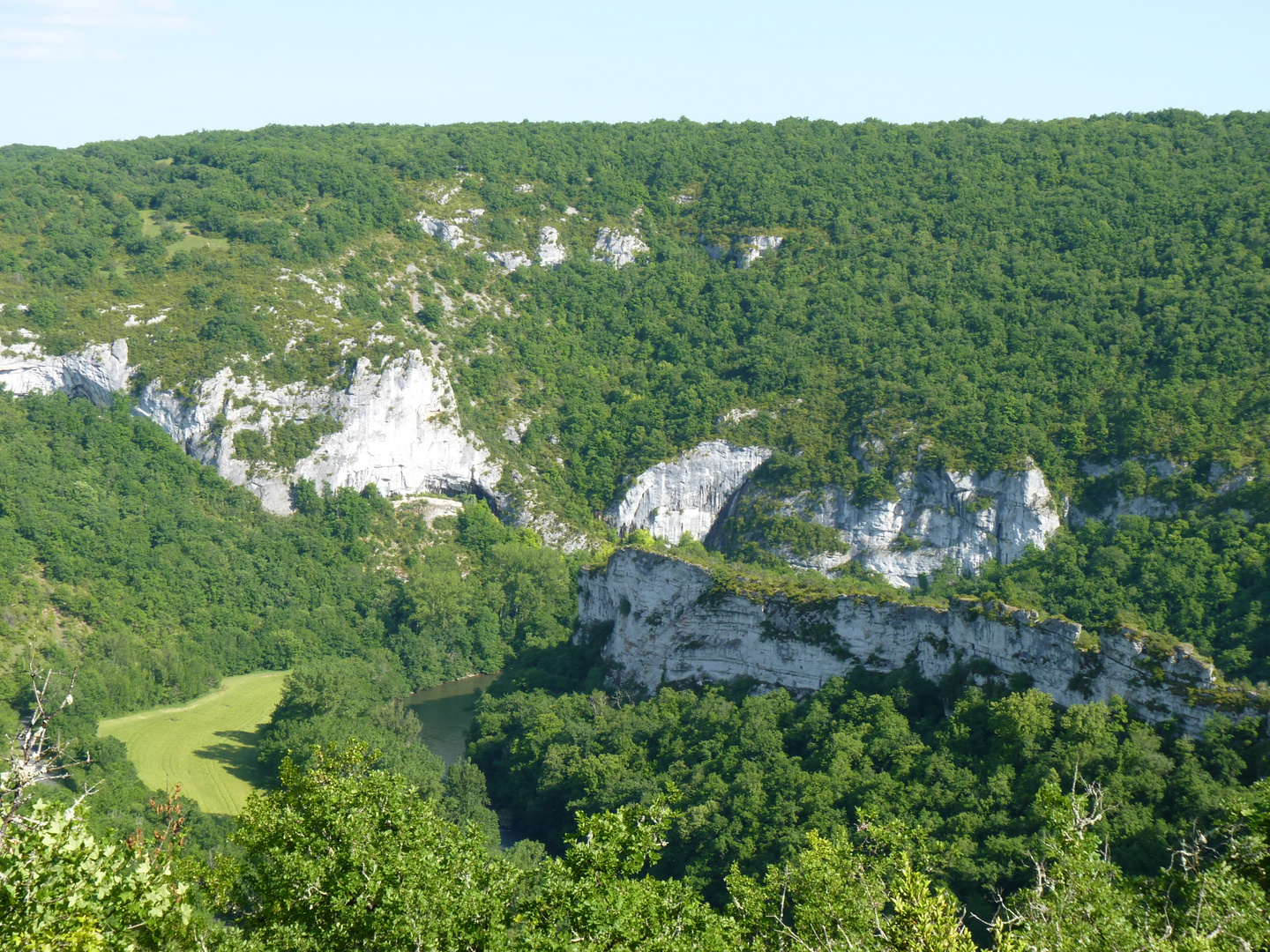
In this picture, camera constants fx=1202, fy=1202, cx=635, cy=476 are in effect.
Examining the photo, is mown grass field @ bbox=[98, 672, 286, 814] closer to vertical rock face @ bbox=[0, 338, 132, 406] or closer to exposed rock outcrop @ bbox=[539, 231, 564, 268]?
vertical rock face @ bbox=[0, 338, 132, 406]

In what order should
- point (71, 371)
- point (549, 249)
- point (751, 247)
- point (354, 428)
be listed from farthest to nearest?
point (549, 249) → point (751, 247) → point (354, 428) → point (71, 371)

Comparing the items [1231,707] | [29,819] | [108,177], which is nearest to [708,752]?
[1231,707]

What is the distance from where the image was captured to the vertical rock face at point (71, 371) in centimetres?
7919

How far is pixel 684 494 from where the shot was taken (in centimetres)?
9012

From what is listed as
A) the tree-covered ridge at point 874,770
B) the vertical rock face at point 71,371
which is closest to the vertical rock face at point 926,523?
the tree-covered ridge at point 874,770

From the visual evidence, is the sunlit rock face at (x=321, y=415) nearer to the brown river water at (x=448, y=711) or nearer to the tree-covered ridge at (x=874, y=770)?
the brown river water at (x=448, y=711)

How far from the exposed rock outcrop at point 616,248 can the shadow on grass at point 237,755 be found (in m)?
63.9

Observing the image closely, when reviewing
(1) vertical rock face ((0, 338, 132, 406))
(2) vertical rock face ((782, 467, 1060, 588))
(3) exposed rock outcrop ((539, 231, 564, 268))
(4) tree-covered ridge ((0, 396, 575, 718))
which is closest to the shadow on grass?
(4) tree-covered ridge ((0, 396, 575, 718))

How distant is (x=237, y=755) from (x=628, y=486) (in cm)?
4131

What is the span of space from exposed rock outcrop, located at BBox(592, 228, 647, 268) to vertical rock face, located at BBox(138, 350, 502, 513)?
2539 centimetres

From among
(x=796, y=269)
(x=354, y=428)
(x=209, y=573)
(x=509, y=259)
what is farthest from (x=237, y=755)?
(x=796, y=269)

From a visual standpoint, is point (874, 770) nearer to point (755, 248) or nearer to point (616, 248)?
point (755, 248)

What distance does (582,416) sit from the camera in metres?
96.9

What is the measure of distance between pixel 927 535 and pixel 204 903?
65.9 m
